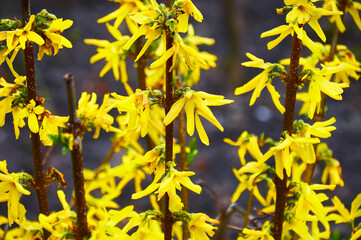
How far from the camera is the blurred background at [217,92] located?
4.52 m

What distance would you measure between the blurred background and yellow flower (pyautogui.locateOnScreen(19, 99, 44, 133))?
94.0 inches

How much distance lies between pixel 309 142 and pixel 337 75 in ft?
1.85

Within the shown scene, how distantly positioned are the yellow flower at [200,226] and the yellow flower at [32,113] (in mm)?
492

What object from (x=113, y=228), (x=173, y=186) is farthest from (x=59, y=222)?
(x=173, y=186)

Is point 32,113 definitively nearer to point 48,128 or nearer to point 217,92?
point 48,128

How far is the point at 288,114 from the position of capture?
49.3 inches

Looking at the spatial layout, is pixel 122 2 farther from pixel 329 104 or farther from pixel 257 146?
pixel 329 104

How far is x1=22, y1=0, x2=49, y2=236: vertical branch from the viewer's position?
117 centimetres

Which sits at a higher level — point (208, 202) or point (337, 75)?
point (337, 75)

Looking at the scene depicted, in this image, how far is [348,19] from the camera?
269 inches

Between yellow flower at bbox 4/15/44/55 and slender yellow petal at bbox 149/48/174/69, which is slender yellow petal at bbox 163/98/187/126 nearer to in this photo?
slender yellow petal at bbox 149/48/174/69

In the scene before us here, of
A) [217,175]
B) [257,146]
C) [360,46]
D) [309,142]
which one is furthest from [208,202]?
[360,46]

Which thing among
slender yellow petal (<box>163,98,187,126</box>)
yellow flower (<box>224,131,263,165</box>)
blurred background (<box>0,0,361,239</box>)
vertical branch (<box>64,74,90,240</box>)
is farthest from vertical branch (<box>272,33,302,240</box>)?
blurred background (<box>0,0,361,239</box>)

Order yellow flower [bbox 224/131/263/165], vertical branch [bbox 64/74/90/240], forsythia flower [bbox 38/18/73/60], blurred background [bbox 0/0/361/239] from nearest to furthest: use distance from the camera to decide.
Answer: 1. vertical branch [bbox 64/74/90/240]
2. forsythia flower [bbox 38/18/73/60]
3. yellow flower [bbox 224/131/263/165]
4. blurred background [bbox 0/0/361/239]
